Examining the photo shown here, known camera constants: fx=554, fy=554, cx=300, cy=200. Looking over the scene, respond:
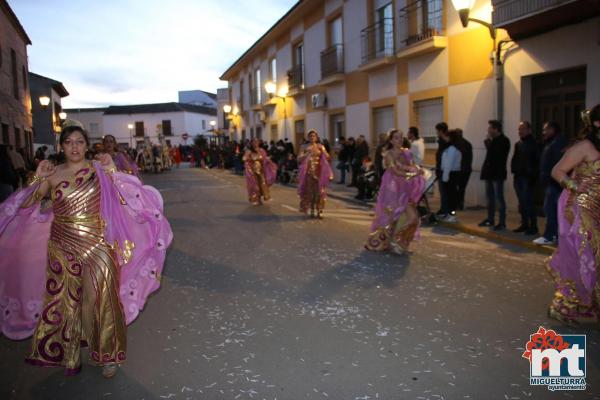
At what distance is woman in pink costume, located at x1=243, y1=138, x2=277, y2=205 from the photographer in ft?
44.2

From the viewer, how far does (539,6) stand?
9.27 metres

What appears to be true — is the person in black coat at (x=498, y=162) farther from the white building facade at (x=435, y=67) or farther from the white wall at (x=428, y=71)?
the white wall at (x=428, y=71)

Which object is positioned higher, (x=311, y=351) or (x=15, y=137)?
(x=15, y=137)

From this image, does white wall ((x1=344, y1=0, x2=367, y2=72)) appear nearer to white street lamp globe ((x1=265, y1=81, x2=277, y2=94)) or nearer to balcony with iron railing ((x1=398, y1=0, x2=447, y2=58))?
balcony with iron railing ((x1=398, y1=0, x2=447, y2=58))

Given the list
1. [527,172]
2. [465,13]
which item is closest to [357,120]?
[465,13]

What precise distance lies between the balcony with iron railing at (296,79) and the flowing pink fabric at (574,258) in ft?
65.1

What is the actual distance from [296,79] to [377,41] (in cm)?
805

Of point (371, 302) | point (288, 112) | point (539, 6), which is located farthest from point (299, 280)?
point (288, 112)

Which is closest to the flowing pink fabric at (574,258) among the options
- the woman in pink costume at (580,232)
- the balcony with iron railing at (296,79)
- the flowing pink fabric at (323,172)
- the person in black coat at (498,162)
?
the woman in pink costume at (580,232)

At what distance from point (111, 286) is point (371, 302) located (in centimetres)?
252

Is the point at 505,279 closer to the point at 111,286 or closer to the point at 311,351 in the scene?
the point at 311,351

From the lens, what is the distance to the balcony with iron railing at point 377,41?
1611 cm

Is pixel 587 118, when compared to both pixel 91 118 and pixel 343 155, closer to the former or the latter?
pixel 343 155

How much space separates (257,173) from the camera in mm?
13508
